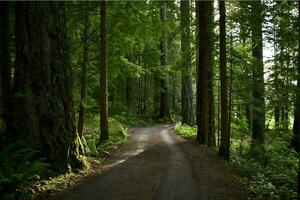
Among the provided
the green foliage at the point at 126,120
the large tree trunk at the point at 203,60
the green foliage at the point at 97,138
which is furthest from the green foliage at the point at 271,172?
the green foliage at the point at 126,120

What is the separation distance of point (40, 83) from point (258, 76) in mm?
9728

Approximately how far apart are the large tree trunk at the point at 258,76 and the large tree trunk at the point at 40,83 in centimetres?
635

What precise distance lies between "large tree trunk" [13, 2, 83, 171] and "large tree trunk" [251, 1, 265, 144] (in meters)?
6.35

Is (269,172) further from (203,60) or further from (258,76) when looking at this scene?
(203,60)

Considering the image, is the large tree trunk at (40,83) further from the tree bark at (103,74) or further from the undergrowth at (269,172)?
the tree bark at (103,74)

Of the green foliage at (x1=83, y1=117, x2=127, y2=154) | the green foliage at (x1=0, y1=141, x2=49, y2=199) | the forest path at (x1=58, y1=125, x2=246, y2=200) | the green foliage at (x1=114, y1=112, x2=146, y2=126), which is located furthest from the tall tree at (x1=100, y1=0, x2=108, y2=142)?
the green foliage at (x1=114, y1=112, x2=146, y2=126)

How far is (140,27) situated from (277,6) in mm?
6518

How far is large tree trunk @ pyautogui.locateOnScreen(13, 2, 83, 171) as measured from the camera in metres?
10.2

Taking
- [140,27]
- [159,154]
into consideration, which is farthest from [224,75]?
[140,27]

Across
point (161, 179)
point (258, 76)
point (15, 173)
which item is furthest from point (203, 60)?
point (15, 173)

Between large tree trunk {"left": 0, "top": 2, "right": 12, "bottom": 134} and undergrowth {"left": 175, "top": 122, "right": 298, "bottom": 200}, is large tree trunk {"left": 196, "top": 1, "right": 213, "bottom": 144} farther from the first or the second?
large tree trunk {"left": 0, "top": 2, "right": 12, "bottom": 134}

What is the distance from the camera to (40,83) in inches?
404

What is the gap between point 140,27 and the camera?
55.8ft

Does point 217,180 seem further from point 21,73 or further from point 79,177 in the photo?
point 21,73
